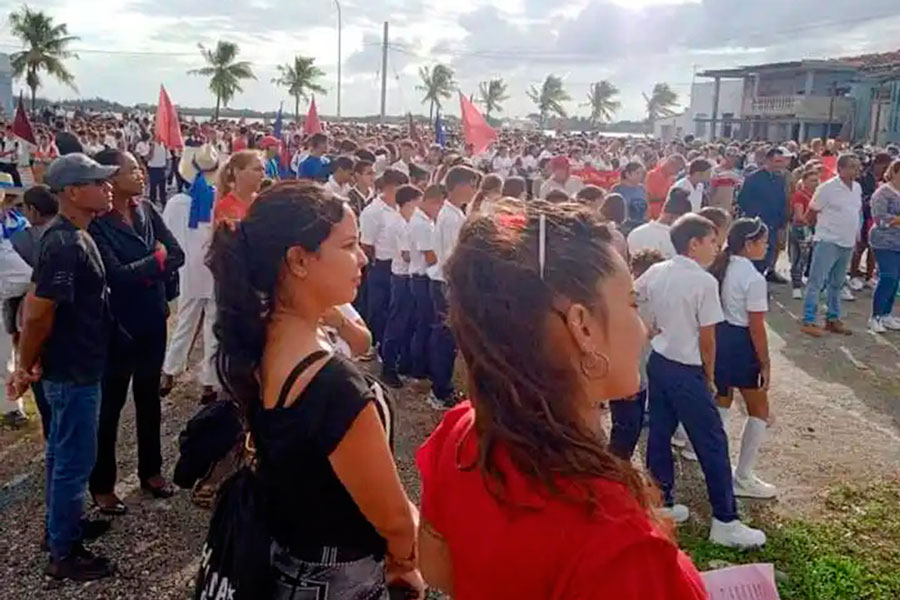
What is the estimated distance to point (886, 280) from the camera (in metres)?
7.92

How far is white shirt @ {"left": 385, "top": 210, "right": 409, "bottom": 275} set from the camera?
6.23 meters

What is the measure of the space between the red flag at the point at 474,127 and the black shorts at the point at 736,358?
5943 millimetres

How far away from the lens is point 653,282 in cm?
396

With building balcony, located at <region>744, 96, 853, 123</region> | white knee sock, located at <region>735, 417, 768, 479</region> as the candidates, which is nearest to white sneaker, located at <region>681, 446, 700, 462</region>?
white knee sock, located at <region>735, 417, 768, 479</region>

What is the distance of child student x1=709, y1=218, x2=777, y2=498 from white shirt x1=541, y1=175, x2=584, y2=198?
3327 millimetres

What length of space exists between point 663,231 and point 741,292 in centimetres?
123

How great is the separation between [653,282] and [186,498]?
8.92 ft

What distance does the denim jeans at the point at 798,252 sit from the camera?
986 centimetres

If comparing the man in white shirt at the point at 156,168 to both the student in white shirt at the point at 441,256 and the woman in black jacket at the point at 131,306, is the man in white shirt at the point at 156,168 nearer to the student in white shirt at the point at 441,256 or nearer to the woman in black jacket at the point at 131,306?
the student in white shirt at the point at 441,256

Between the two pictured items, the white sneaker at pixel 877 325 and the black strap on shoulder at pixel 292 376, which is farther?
the white sneaker at pixel 877 325

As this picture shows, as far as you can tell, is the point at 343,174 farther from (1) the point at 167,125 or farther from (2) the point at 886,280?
(2) the point at 886,280

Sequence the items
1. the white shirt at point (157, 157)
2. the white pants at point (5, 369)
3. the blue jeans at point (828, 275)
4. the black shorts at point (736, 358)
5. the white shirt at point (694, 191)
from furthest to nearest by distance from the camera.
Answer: the white shirt at point (157, 157) → the white shirt at point (694, 191) → the blue jeans at point (828, 275) → the white pants at point (5, 369) → the black shorts at point (736, 358)

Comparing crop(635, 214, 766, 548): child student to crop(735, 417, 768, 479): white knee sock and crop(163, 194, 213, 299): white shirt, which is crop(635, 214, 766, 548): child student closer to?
crop(735, 417, 768, 479): white knee sock

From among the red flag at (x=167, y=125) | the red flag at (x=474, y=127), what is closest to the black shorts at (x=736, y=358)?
the red flag at (x=474, y=127)
